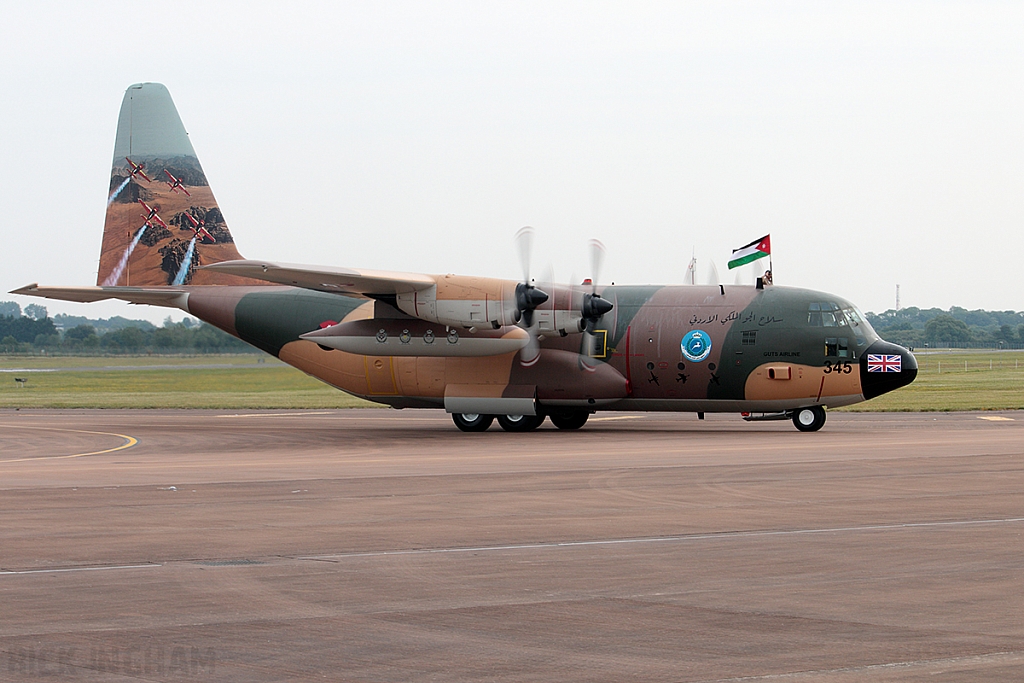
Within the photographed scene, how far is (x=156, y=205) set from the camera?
39.5 m

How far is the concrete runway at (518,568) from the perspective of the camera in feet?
26.1

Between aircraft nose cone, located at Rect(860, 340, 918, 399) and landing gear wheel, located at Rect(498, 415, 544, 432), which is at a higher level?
aircraft nose cone, located at Rect(860, 340, 918, 399)

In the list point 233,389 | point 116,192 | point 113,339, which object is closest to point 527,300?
point 116,192

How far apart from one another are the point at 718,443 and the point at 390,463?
29.0 ft

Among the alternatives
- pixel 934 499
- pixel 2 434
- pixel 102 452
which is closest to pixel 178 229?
pixel 2 434

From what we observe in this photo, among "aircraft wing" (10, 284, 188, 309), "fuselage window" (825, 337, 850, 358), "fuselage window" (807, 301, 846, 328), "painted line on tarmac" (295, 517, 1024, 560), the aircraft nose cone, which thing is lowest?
"painted line on tarmac" (295, 517, 1024, 560)

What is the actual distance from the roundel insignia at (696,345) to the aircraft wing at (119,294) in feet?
54.2

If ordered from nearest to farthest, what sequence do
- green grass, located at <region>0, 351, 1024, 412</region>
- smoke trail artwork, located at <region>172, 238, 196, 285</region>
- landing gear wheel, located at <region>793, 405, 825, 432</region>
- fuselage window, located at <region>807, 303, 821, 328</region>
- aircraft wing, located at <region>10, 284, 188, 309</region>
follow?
fuselage window, located at <region>807, 303, 821, 328</region> < landing gear wheel, located at <region>793, 405, 825, 432</region> < aircraft wing, located at <region>10, 284, 188, 309</region> < smoke trail artwork, located at <region>172, 238, 196, 285</region> < green grass, located at <region>0, 351, 1024, 412</region>

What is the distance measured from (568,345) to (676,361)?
316 centimetres

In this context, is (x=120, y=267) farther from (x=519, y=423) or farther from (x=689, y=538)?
(x=689, y=538)

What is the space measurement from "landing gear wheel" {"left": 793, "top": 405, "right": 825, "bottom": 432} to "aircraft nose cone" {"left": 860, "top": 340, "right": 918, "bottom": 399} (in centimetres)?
154

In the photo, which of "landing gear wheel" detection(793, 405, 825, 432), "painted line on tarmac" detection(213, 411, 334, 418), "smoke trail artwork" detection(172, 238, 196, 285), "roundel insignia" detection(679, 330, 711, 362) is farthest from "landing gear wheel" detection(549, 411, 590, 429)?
"smoke trail artwork" detection(172, 238, 196, 285)

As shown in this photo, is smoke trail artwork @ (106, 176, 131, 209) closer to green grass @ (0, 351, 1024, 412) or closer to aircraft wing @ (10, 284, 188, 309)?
aircraft wing @ (10, 284, 188, 309)

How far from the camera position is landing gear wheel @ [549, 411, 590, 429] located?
35.3 m
